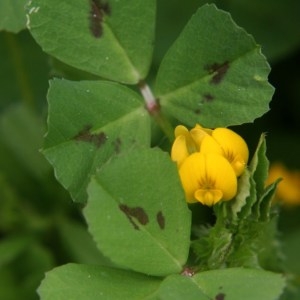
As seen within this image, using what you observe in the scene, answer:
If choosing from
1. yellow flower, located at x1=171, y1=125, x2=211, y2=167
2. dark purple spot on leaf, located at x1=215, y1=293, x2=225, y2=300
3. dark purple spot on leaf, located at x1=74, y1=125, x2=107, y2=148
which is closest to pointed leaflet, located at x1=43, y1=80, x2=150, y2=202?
dark purple spot on leaf, located at x1=74, y1=125, x2=107, y2=148

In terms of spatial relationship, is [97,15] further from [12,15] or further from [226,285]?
[226,285]

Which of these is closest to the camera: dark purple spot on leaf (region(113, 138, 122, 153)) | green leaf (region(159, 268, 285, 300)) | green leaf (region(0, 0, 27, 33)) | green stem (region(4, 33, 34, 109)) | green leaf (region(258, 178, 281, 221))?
green leaf (region(159, 268, 285, 300))

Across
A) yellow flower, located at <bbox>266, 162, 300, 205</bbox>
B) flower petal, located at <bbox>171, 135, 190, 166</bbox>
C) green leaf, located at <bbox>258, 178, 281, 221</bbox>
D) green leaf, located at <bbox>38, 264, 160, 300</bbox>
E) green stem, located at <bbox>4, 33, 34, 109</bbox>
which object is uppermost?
flower petal, located at <bbox>171, 135, 190, 166</bbox>

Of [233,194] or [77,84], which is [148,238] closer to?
[233,194]

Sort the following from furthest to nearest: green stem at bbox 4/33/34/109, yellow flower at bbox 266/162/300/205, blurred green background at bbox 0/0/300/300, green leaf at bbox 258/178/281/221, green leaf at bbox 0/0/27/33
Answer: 1. yellow flower at bbox 266/162/300/205
2. green stem at bbox 4/33/34/109
3. blurred green background at bbox 0/0/300/300
4. green leaf at bbox 0/0/27/33
5. green leaf at bbox 258/178/281/221

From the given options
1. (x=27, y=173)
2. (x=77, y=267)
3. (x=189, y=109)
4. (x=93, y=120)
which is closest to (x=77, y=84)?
(x=93, y=120)

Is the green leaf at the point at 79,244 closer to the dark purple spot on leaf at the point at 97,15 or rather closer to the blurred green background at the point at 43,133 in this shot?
the blurred green background at the point at 43,133

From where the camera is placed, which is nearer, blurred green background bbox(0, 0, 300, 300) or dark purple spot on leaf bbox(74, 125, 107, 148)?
dark purple spot on leaf bbox(74, 125, 107, 148)

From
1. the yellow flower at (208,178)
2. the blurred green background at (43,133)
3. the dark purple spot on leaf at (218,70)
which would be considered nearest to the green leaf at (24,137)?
the blurred green background at (43,133)

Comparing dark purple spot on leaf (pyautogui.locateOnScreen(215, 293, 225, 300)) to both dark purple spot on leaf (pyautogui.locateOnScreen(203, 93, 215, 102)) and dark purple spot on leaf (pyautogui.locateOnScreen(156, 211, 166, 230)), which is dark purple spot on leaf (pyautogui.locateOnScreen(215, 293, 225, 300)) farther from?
dark purple spot on leaf (pyautogui.locateOnScreen(203, 93, 215, 102))
